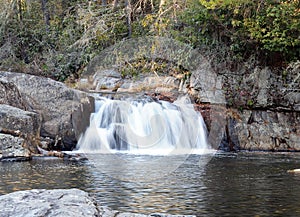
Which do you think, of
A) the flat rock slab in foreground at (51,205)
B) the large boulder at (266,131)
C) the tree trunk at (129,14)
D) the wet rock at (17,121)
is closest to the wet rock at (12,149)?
the wet rock at (17,121)

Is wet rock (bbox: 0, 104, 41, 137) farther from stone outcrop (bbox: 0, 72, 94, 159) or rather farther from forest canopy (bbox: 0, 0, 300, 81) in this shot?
forest canopy (bbox: 0, 0, 300, 81)

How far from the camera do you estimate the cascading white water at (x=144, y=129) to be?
13523 millimetres

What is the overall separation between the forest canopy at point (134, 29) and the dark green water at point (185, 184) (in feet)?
16.8

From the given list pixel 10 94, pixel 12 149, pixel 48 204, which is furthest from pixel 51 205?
pixel 10 94

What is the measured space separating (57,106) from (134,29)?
818cm

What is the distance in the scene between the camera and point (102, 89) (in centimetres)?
1873

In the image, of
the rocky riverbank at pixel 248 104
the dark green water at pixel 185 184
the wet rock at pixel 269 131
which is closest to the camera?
the dark green water at pixel 185 184

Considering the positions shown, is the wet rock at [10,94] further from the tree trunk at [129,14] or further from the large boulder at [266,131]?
the tree trunk at [129,14]

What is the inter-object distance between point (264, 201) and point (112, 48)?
14930 millimetres

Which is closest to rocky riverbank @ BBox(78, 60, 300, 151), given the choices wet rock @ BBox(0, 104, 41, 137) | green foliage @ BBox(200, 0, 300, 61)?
green foliage @ BBox(200, 0, 300, 61)

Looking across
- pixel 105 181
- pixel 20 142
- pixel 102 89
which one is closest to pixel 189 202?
pixel 105 181

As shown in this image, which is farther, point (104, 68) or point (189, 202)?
point (104, 68)

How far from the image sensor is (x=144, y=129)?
1419 centimetres

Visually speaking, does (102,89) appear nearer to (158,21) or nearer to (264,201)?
(158,21)
